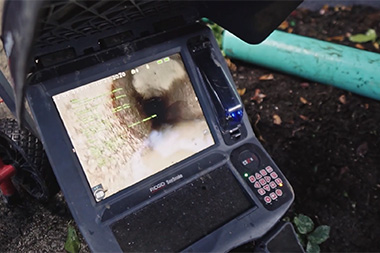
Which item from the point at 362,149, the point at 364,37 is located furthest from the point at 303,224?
the point at 364,37

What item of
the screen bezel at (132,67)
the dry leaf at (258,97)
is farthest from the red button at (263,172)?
the dry leaf at (258,97)

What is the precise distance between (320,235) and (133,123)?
0.81 m

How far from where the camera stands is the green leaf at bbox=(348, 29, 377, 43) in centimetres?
241

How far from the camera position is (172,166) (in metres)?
1.34

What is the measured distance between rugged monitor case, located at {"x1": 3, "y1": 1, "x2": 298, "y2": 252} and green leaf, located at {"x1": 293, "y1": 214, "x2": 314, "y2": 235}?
0.35m

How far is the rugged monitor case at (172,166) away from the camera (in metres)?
1.20

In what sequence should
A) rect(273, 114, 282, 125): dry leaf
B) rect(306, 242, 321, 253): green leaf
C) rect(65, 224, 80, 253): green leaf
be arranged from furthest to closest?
rect(273, 114, 282, 125): dry leaf → rect(306, 242, 321, 253): green leaf → rect(65, 224, 80, 253): green leaf

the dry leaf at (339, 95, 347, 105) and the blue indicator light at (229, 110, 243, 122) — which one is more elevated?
the blue indicator light at (229, 110, 243, 122)

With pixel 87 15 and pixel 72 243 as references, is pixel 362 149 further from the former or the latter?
pixel 87 15

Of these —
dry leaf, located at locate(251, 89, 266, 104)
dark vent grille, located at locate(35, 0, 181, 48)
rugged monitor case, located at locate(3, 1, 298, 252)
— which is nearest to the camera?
dark vent grille, located at locate(35, 0, 181, 48)

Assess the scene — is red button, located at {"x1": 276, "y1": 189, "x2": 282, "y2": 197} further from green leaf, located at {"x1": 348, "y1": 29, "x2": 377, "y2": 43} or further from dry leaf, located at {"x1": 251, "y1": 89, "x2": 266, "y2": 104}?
green leaf, located at {"x1": 348, "y1": 29, "x2": 377, "y2": 43}

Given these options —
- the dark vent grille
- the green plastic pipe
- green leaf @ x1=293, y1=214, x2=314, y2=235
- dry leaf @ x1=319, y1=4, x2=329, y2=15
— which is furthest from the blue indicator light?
dry leaf @ x1=319, y1=4, x2=329, y2=15

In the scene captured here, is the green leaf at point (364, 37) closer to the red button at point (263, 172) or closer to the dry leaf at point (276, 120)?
the dry leaf at point (276, 120)

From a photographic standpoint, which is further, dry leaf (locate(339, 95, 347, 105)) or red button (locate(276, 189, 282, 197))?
dry leaf (locate(339, 95, 347, 105))
